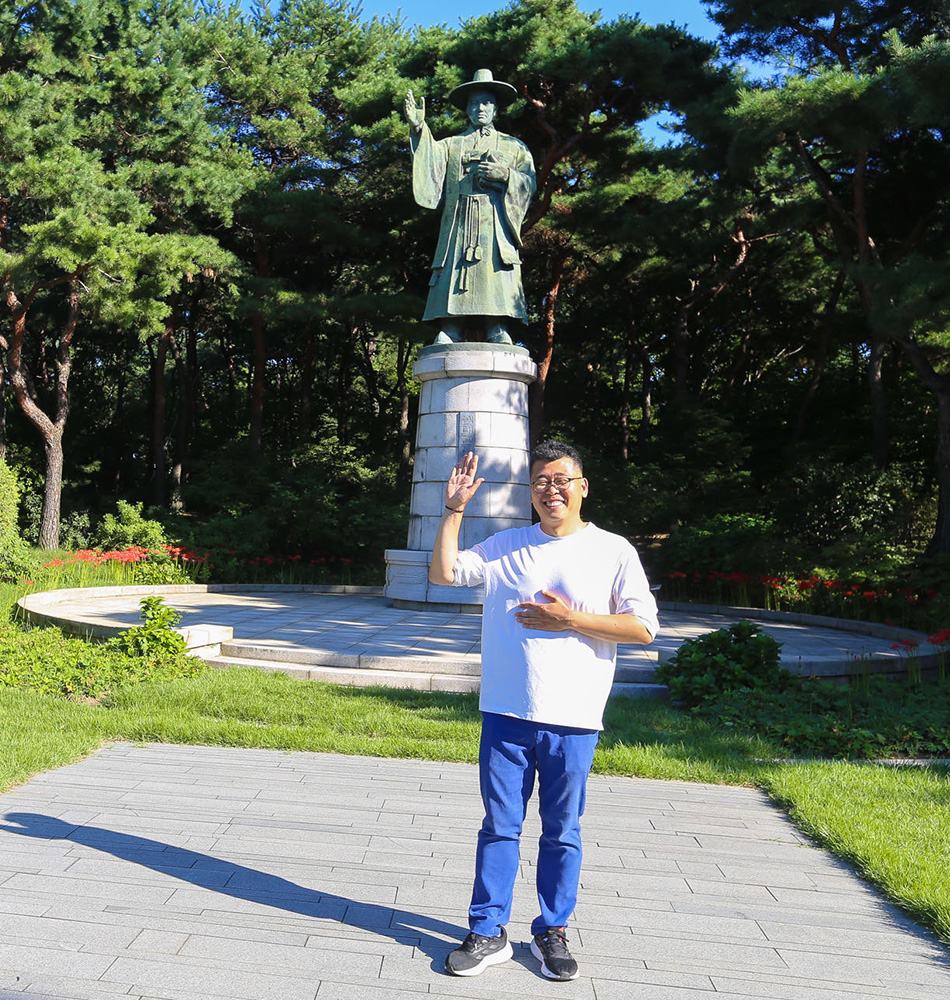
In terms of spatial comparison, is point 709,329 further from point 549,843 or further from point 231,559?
point 549,843

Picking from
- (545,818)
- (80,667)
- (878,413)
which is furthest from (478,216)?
(878,413)

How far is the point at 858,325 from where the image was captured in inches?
797

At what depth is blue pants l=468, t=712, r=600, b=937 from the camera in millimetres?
2547

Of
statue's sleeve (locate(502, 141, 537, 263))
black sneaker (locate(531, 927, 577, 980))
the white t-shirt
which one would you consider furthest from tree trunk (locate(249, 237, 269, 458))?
black sneaker (locate(531, 927, 577, 980))

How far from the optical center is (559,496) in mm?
2713

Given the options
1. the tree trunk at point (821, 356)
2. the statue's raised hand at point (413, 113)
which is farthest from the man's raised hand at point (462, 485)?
the tree trunk at point (821, 356)

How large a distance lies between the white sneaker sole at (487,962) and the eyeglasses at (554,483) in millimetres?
1341

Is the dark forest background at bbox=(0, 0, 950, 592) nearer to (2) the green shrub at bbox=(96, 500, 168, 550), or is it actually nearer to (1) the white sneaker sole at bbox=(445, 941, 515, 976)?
(2) the green shrub at bbox=(96, 500, 168, 550)

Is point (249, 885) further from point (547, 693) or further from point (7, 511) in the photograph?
point (7, 511)

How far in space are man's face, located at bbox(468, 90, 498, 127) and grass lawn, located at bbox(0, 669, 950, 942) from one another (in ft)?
26.0

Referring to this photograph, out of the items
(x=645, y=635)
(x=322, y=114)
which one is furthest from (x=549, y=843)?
(x=322, y=114)

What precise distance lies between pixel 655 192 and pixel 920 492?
7717mm

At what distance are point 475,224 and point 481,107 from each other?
1.51m

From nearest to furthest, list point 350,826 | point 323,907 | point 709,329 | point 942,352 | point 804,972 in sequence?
point 804,972 → point 323,907 → point 350,826 → point 942,352 → point 709,329
